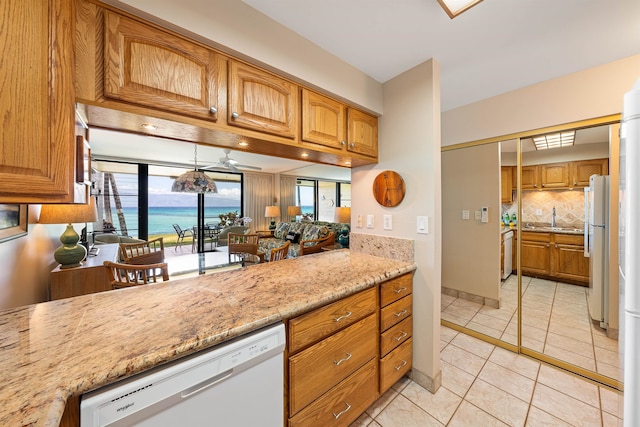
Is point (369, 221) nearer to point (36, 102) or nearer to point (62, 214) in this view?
point (36, 102)

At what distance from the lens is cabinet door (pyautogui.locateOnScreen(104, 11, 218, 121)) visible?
0.95m

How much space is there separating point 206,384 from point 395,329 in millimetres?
1257

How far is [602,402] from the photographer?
1.59m

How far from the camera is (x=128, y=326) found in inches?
34.9

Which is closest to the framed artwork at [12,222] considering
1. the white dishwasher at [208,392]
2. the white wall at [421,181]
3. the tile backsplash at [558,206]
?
the white dishwasher at [208,392]

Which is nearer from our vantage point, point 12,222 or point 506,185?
point 12,222

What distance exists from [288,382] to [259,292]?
0.42m

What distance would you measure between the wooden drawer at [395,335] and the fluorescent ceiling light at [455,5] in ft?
6.26

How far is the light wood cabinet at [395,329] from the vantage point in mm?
1536

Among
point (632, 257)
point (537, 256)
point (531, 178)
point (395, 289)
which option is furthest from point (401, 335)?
point (537, 256)

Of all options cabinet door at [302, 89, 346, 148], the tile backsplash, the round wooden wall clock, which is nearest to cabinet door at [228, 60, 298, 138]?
cabinet door at [302, 89, 346, 148]

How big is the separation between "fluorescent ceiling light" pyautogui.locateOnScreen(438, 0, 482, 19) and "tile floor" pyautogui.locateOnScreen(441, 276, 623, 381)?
96.6 inches

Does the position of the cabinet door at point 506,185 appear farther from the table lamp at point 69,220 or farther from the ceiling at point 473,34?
the table lamp at point 69,220

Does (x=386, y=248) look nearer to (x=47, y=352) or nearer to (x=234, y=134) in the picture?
(x=234, y=134)
